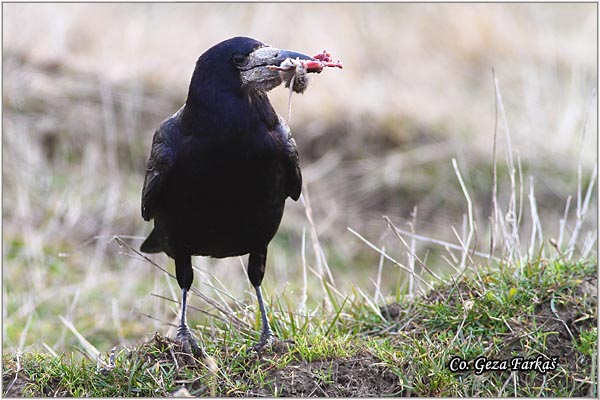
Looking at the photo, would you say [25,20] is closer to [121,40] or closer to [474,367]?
[121,40]

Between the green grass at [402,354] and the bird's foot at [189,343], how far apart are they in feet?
0.16

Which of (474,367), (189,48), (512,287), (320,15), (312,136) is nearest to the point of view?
(474,367)

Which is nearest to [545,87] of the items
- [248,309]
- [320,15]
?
[320,15]

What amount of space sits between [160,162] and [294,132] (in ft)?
16.4

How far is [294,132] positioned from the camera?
9266mm

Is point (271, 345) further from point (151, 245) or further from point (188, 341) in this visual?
point (151, 245)

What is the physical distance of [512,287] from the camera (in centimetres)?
468

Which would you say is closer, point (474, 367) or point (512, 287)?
point (474, 367)

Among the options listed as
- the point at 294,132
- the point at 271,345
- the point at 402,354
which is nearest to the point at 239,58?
the point at 271,345

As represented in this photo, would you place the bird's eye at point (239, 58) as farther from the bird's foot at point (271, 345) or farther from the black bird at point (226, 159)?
the bird's foot at point (271, 345)

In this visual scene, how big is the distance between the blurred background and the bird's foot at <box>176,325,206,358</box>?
6.25ft

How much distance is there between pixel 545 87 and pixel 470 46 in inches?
73.0

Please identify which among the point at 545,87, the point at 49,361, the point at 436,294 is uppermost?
the point at 545,87

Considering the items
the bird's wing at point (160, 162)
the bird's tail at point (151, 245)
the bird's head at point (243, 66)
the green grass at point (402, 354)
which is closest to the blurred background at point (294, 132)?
the bird's tail at point (151, 245)
